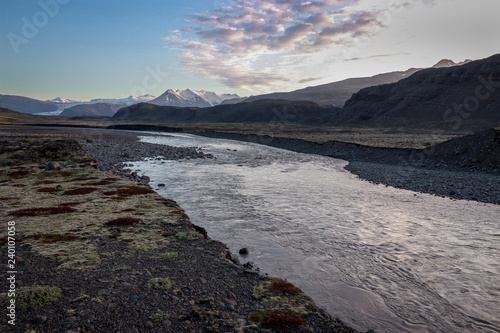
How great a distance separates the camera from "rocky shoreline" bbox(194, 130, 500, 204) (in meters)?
25.8

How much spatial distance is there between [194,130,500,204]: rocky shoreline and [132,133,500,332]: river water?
9.81 feet

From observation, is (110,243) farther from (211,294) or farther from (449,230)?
(449,230)

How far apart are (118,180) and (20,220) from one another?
1140 centimetres

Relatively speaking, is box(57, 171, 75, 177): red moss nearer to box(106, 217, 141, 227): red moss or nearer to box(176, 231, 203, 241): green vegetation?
box(106, 217, 141, 227): red moss

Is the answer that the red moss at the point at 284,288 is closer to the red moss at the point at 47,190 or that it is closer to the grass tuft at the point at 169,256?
the grass tuft at the point at 169,256

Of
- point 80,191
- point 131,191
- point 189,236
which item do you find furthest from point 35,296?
point 80,191

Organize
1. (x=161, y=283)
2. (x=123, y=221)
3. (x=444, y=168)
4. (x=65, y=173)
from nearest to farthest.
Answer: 1. (x=161, y=283)
2. (x=123, y=221)
3. (x=65, y=173)
4. (x=444, y=168)

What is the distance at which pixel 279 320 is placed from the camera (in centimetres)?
760

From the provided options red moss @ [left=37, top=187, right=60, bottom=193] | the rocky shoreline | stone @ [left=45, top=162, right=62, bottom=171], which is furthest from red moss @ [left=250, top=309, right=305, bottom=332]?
stone @ [left=45, top=162, right=62, bottom=171]

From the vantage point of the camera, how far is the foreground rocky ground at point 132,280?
7.45 meters

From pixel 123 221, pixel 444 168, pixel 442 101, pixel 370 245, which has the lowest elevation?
pixel 370 245

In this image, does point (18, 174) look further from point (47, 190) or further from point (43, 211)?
point (43, 211)

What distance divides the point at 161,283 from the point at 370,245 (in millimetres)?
10749

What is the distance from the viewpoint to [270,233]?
52.4ft
